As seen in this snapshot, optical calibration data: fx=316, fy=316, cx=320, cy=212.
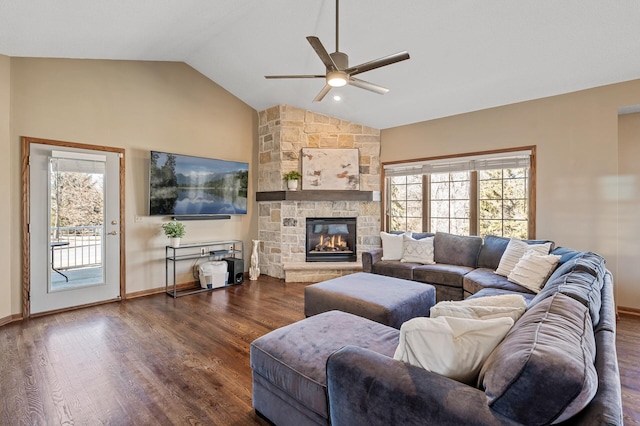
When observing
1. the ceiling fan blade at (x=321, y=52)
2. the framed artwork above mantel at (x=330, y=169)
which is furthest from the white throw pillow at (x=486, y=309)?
the framed artwork above mantel at (x=330, y=169)

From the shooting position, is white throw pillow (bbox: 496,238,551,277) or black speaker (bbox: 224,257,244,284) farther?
black speaker (bbox: 224,257,244,284)

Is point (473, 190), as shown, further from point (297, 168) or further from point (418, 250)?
point (297, 168)

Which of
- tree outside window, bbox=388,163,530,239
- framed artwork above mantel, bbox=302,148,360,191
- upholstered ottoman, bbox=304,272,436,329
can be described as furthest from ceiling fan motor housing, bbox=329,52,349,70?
tree outside window, bbox=388,163,530,239

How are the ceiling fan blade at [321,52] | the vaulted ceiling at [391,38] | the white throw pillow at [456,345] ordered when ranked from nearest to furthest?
the white throw pillow at [456,345] → the ceiling fan blade at [321,52] → the vaulted ceiling at [391,38]

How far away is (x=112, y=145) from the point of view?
4.18 m

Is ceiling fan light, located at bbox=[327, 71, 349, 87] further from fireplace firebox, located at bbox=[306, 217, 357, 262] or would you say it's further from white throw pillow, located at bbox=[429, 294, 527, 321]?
fireplace firebox, located at bbox=[306, 217, 357, 262]

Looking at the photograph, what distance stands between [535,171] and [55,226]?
239 inches

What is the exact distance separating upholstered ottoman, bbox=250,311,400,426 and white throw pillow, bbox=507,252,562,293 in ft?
6.63

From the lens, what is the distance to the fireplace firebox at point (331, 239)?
561 cm

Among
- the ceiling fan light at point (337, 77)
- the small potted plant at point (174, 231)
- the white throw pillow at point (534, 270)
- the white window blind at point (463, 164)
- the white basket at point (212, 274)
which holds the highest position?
the ceiling fan light at point (337, 77)

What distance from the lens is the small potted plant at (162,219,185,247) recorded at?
4.45 meters

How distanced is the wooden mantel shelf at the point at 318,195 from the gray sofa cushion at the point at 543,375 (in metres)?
4.38

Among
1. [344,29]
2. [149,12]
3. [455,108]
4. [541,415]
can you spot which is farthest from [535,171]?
[149,12]

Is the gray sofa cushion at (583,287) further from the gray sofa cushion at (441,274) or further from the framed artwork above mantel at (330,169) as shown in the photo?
the framed artwork above mantel at (330,169)
